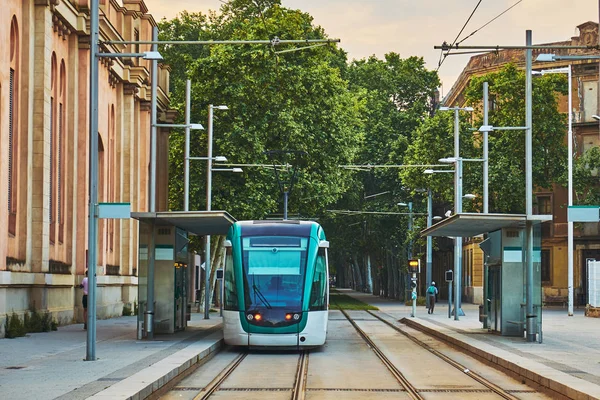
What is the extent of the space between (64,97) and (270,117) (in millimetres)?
18965

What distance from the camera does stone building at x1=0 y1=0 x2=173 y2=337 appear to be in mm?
31250

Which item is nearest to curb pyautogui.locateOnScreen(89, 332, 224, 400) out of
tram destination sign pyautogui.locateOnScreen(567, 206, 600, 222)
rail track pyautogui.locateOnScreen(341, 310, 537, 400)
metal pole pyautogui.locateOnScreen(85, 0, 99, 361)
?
metal pole pyautogui.locateOnScreen(85, 0, 99, 361)

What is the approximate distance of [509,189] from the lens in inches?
2505

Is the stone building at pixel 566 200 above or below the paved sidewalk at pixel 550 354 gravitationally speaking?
above

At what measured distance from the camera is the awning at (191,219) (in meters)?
27.2

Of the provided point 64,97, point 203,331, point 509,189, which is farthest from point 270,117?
point 203,331

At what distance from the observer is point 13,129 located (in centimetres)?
3144

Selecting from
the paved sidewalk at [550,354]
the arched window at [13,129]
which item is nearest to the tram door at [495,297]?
the paved sidewalk at [550,354]

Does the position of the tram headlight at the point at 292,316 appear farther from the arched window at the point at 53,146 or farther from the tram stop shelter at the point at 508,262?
the arched window at the point at 53,146

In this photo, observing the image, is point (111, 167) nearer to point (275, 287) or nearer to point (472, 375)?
point (275, 287)

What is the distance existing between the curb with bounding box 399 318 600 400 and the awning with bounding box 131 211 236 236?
6315 millimetres

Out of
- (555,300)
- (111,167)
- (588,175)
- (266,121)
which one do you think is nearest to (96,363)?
(111,167)

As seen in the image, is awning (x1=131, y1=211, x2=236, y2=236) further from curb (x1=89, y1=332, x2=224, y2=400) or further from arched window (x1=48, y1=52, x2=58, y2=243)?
arched window (x1=48, y1=52, x2=58, y2=243)

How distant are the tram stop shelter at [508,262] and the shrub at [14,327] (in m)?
10.8
